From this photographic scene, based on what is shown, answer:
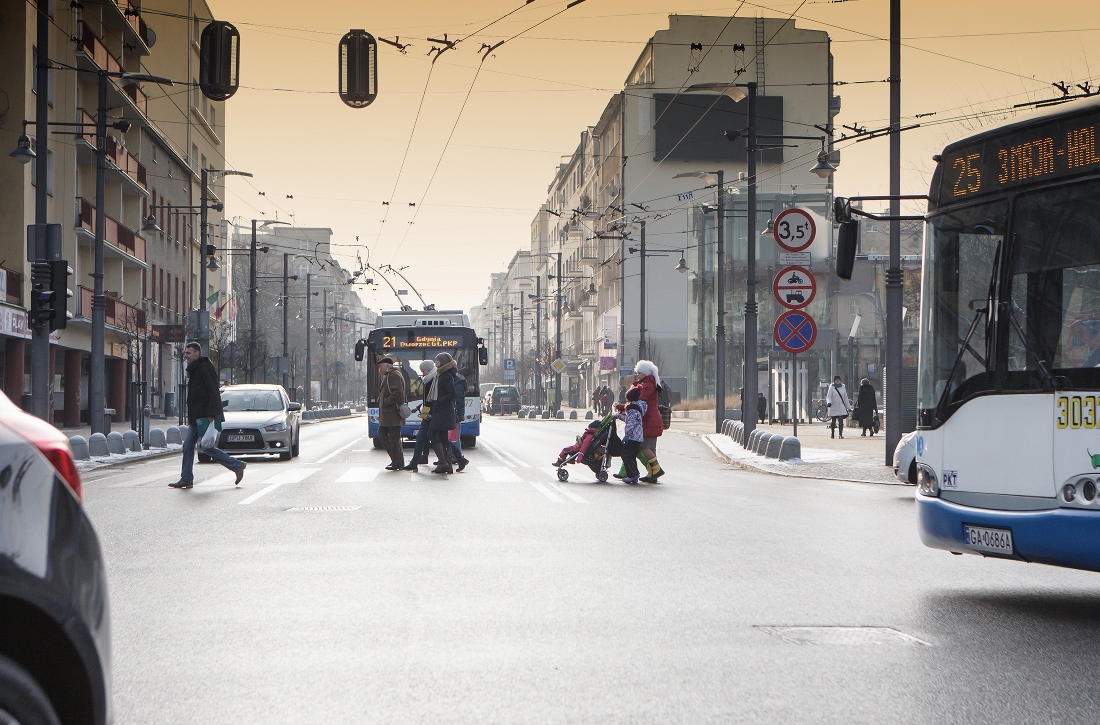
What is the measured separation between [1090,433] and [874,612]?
5.27 ft

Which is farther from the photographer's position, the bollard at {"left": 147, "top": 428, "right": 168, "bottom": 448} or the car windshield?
the bollard at {"left": 147, "top": 428, "right": 168, "bottom": 448}

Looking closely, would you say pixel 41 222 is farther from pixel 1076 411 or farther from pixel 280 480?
pixel 1076 411

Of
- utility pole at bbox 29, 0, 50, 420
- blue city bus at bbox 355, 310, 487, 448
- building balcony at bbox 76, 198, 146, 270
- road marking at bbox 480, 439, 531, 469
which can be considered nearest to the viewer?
utility pole at bbox 29, 0, 50, 420

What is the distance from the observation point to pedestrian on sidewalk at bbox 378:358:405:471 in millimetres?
21953

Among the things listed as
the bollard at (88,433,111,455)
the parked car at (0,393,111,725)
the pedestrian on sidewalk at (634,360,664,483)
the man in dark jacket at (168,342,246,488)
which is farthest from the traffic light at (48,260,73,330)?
the parked car at (0,393,111,725)

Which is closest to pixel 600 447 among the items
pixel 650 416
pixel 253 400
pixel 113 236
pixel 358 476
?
pixel 650 416

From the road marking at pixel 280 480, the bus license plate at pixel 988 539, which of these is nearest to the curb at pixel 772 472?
the road marking at pixel 280 480

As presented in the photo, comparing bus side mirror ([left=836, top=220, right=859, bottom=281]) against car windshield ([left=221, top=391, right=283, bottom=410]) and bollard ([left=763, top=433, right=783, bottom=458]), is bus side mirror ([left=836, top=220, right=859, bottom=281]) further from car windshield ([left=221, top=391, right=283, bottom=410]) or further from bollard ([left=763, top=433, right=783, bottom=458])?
car windshield ([left=221, top=391, right=283, bottom=410])

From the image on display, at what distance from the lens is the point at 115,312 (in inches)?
1946

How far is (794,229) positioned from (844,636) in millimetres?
16682

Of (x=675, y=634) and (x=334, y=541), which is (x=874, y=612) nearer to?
(x=675, y=634)

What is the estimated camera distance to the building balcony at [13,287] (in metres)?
37.6

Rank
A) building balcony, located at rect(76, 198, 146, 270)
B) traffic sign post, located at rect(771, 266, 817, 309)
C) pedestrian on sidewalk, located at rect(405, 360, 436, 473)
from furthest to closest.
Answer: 1. building balcony, located at rect(76, 198, 146, 270)
2. traffic sign post, located at rect(771, 266, 817, 309)
3. pedestrian on sidewalk, located at rect(405, 360, 436, 473)

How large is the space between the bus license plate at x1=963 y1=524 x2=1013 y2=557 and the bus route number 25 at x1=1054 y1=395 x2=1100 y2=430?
0.72m
